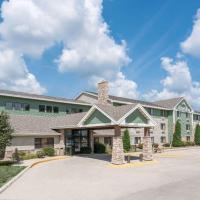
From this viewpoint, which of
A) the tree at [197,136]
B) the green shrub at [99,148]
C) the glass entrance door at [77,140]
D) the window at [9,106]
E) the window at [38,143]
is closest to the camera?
the window at [38,143]

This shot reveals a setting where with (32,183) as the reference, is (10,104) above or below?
above

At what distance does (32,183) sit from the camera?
17.8 metres

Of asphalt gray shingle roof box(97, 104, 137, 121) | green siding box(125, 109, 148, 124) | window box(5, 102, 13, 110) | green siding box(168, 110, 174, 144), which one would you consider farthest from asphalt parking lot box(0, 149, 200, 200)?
green siding box(168, 110, 174, 144)

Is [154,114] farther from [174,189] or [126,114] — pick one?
[174,189]

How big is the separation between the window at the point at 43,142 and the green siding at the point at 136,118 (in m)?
12.2

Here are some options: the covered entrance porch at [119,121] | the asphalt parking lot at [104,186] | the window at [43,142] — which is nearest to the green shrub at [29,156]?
the window at [43,142]

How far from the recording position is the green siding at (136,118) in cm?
2915

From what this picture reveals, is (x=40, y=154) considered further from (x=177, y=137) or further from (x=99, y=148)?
(x=177, y=137)

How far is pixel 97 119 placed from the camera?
3019 centimetres

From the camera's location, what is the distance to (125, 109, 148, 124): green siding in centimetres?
2915

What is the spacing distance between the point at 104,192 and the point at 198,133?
5577 cm

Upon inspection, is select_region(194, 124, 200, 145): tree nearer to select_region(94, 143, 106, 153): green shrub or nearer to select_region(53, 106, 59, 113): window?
select_region(94, 143, 106, 153): green shrub

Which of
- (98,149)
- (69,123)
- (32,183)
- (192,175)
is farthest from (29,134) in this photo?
(192,175)

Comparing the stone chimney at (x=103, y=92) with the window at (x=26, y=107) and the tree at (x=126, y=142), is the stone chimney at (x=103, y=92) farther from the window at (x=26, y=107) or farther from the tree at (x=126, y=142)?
the window at (x=26, y=107)
